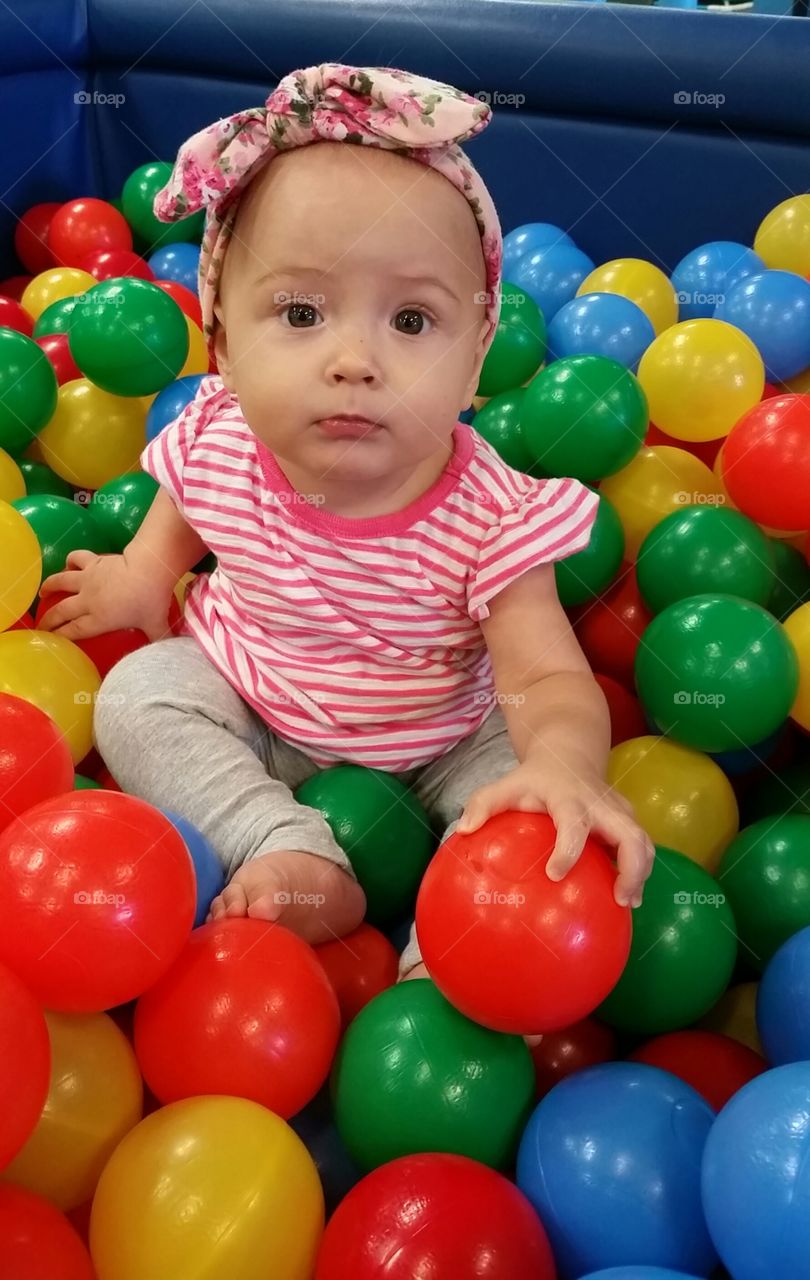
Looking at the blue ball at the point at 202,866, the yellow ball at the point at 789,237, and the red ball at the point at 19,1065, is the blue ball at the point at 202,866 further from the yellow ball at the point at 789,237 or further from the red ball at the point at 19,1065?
the yellow ball at the point at 789,237

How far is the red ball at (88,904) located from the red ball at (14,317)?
3.83ft

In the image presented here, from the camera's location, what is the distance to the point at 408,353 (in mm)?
835

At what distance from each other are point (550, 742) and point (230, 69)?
66.2 inches

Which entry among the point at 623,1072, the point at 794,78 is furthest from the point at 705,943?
the point at 794,78

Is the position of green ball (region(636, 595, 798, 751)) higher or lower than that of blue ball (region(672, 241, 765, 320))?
lower

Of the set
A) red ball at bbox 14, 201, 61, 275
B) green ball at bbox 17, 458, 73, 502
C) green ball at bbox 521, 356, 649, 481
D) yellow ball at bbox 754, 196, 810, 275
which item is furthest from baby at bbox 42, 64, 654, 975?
red ball at bbox 14, 201, 61, 275

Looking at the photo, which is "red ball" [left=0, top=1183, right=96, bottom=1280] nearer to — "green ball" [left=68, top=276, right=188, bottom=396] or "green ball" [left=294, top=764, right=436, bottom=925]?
"green ball" [left=294, top=764, right=436, bottom=925]

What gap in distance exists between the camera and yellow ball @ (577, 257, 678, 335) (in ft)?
5.48

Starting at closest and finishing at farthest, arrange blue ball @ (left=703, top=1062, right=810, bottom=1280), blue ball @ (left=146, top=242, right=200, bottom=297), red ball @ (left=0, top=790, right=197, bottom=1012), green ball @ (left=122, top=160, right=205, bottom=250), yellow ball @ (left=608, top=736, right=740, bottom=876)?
blue ball @ (left=703, top=1062, right=810, bottom=1280)
red ball @ (left=0, top=790, right=197, bottom=1012)
yellow ball @ (left=608, top=736, right=740, bottom=876)
blue ball @ (left=146, top=242, right=200, bottom=297)
green ball @ (left=122, top=160, right=205, bottom=250)

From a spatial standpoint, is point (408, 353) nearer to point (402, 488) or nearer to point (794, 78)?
point (402, 488)

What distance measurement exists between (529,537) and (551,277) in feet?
3.09

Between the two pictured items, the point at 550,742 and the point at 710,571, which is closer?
the point at 550,742

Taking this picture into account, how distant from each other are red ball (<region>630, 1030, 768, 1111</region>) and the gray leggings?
0.64 feet

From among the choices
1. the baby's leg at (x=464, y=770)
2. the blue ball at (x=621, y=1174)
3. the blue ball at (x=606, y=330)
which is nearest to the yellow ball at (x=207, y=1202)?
the blue ball at (x=621, y=1174)
